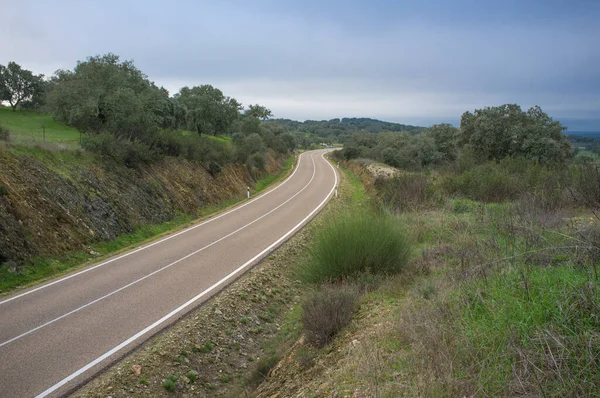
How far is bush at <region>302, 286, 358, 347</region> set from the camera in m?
6.73

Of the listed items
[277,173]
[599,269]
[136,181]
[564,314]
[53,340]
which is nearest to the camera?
[564,314]

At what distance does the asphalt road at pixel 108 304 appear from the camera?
6.78m

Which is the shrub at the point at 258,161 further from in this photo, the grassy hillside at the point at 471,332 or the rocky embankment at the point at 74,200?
the grassy hillside at the point at 471,332

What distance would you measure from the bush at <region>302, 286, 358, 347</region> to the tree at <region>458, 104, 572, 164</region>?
81.9ft

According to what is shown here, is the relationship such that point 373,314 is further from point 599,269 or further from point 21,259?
point 21,259

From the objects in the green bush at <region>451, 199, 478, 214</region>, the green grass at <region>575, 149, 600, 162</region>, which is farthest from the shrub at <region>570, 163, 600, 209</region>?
the green grass at <region>575, 149, 600, 162</region>

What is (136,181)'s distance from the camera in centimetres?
2078

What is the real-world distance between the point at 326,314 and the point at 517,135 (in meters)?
27.5

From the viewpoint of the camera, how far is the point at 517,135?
28797 mm

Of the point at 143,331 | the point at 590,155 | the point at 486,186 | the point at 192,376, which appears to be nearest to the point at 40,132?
the point at 143,331

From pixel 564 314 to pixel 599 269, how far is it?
157cm

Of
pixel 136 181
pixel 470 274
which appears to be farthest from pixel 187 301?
pixel 136 181

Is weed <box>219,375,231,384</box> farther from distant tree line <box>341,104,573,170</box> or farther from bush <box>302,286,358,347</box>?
distant tree line <box>341,104,573,170</box>

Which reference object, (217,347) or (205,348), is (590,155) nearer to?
(217,347)
